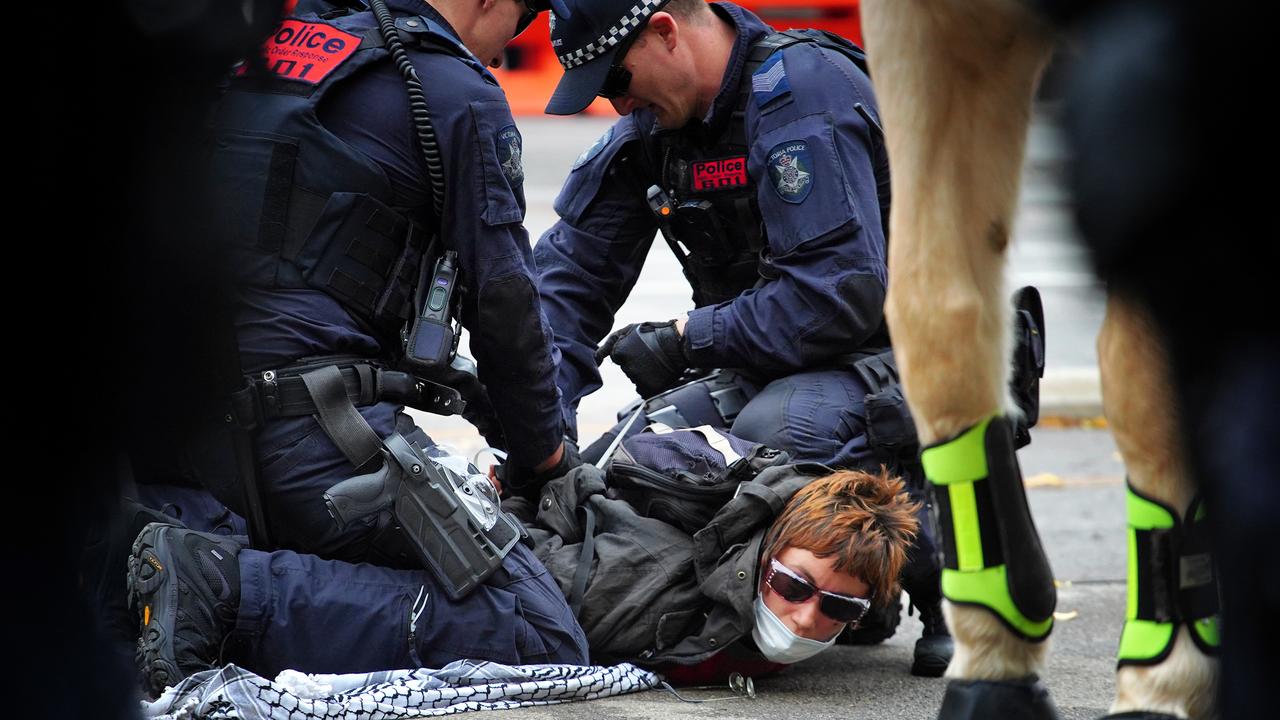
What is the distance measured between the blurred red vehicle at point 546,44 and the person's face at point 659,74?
8.65 metres

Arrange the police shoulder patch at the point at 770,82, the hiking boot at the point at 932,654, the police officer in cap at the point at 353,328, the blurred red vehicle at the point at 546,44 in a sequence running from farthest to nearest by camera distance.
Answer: the blurred red vehicle at the point at 546,44 < the police shoulder patch at the point at 770,82 < the hiking boot at the point at 932,654 < the police officer in cap at the point at 353,328

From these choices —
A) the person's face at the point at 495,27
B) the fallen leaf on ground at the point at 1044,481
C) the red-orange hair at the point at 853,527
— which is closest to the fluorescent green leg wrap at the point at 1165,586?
the red-orange hair at the point at 853,527

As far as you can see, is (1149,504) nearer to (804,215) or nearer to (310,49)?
(804,215)

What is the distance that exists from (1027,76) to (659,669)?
4.99 feet

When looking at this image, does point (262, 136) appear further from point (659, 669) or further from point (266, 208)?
point (659, 669)

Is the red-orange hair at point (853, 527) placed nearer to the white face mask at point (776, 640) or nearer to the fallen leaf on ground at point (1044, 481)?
the white face mask at point (776, 640)

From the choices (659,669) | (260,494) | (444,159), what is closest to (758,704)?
(659,669)

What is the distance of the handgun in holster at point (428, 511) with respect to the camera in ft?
8.73

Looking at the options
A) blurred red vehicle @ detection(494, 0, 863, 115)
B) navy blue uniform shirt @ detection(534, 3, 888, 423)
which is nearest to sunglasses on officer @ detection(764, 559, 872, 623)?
navy blue uniform shirt @ detection(534, 3, 888, 423)

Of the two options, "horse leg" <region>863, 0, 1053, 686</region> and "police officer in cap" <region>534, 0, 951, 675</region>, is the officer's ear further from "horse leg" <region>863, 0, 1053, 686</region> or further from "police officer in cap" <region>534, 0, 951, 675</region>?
"horse leg" <region>863, 0, 1053, 686</region>

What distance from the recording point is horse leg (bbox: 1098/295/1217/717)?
1584mm

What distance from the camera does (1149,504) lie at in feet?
5.47

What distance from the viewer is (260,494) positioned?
8.84 feet

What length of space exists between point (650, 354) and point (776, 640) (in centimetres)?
98
